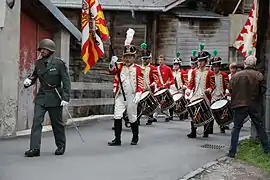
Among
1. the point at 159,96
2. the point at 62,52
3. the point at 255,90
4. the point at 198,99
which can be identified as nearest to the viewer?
the point at 255,90

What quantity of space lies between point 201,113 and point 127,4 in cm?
827

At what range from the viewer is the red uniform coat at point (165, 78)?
16.2 metres

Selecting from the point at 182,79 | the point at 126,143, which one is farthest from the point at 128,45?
the point at 182,79

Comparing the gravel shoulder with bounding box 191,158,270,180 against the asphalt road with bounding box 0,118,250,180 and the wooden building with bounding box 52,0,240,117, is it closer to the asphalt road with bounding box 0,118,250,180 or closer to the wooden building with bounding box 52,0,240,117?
the asphalt road with bounding box 0,118,250,180

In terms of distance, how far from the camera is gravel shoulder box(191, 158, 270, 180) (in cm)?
875

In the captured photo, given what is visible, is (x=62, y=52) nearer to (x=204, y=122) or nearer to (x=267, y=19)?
(x=204, y=122)

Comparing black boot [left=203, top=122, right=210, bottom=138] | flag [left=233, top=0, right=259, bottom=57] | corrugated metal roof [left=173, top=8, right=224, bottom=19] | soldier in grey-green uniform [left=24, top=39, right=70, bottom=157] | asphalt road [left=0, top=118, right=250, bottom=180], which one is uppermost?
corrugated metal roof [left=173, top=8, right=224, bottom=19]

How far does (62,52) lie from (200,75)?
3663 mm

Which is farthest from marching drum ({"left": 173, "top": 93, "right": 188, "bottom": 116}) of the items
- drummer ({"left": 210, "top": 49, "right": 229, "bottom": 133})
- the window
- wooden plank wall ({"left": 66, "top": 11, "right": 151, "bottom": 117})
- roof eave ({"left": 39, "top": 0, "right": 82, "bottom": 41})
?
the window

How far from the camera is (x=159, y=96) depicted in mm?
15789

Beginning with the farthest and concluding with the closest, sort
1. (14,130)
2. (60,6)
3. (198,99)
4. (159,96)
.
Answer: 1. (60,6)
2. (159,96)
3. (198,99)
4. (14,130)

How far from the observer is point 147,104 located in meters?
14.7

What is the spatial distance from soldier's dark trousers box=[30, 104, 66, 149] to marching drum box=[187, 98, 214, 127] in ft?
13.0

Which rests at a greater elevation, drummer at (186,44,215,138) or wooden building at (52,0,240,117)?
wooden building at (52,0,240,117)
